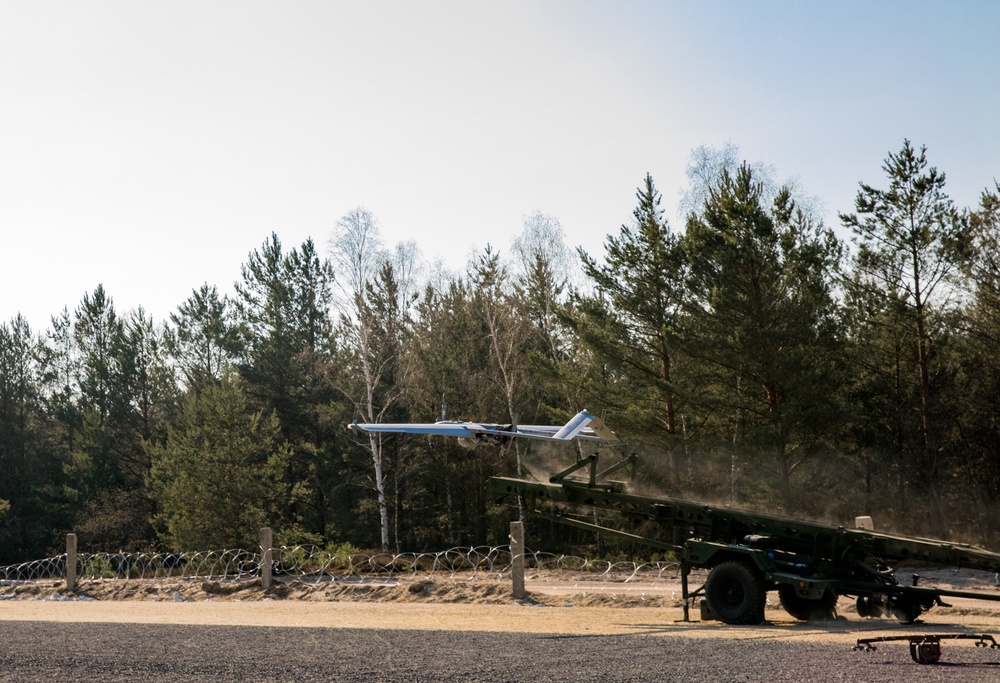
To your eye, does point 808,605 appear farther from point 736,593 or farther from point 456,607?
point 456,607

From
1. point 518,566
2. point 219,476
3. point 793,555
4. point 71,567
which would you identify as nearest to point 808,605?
point 793,555

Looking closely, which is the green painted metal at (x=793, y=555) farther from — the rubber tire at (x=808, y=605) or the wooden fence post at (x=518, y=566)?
the wooden fence post at (x=518, y=566)

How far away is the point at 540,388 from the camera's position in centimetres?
3806

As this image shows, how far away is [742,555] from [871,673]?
442cm

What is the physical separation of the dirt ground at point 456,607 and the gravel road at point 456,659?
1.28 metres

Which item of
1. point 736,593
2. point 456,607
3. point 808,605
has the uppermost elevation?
point 736,593

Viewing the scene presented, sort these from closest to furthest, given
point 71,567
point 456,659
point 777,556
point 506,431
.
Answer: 1. point 456,659
2. point 777,556
3. point 506,431
4. point 71,567

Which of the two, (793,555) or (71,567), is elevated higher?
(793,555)

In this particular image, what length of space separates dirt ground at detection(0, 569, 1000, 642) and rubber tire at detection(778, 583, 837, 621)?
9.6 inches

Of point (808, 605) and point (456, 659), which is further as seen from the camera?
point (808, 605)

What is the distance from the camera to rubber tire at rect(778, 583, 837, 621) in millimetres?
13359

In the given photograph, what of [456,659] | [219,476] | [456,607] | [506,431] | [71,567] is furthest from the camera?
[219,476]

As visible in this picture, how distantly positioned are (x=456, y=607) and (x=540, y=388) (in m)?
21.7

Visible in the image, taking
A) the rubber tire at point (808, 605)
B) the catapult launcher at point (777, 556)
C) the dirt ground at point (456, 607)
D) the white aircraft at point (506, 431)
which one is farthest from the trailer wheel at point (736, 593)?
the white aircraft at point (506, 431)
